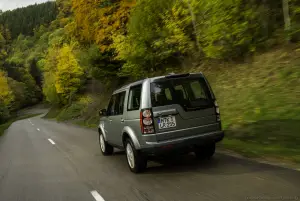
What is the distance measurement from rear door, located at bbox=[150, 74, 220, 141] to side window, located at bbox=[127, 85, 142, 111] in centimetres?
41

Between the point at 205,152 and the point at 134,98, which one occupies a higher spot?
the point at 134,98

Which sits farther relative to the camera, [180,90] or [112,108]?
[112,108]

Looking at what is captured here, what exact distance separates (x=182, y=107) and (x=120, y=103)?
1.97m

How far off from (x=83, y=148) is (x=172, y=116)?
21.0 ft

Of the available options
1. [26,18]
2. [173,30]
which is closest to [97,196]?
[173,30]

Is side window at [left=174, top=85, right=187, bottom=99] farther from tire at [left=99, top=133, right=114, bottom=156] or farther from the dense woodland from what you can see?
the dense woodland

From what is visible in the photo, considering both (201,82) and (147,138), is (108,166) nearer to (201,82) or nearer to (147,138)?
(147,138)

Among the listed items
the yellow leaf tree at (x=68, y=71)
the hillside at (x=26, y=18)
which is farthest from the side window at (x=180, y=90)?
the hillside at (x=26, y=18)

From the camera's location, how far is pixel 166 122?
20.2 feet

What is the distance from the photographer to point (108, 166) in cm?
796

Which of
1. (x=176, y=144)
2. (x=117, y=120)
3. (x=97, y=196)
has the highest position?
(x=117, y=120)

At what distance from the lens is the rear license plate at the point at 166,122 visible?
6.12m

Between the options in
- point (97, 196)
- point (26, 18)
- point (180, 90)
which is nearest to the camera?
point (97, 196)

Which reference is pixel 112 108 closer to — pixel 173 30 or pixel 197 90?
pixel 197 90
